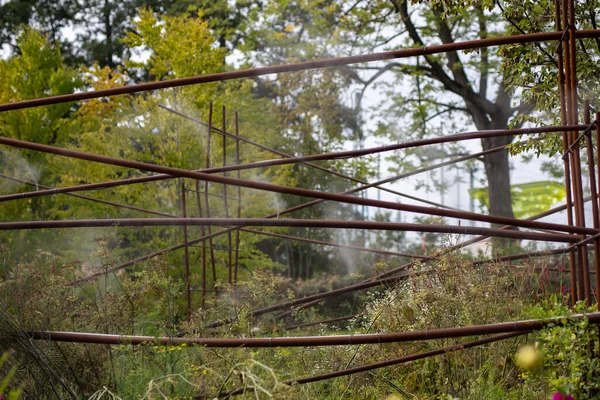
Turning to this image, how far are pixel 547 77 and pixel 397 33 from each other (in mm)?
10547

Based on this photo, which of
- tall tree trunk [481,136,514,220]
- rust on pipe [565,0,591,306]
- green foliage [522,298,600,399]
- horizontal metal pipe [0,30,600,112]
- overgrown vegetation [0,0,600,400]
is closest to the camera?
green foliage [522,298,600,399]

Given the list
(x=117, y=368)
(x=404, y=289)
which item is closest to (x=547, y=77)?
(x=404, y=289)

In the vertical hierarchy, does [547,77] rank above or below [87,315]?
above

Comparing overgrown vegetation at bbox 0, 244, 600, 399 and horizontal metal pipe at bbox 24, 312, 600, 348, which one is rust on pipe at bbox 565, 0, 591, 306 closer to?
overgrown vegetation at bbox 0, 244, 600, 399

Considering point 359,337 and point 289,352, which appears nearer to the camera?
point 359,337

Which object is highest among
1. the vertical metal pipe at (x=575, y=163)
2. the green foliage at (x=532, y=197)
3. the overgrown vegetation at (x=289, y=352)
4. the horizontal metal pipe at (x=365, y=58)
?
the horizontal metal pipe at (x=365, y=58)

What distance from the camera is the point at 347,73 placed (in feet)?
50.5

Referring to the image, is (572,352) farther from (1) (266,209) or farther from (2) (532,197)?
(2) (532,197)

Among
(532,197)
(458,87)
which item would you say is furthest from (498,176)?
(532,197)

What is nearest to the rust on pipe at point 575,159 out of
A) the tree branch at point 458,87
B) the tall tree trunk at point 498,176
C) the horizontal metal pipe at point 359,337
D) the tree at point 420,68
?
the horizontal metal pipe at point 359,337

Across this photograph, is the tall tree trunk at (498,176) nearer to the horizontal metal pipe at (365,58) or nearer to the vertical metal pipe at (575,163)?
the vertical metal pipe at (575,163)

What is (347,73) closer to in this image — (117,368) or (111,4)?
(111,4)

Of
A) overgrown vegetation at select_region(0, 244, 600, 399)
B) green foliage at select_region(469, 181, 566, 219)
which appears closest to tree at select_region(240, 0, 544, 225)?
green foliage at select_region(469, 181, 566, 219)

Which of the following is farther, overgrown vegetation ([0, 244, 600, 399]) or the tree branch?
the tree branch
